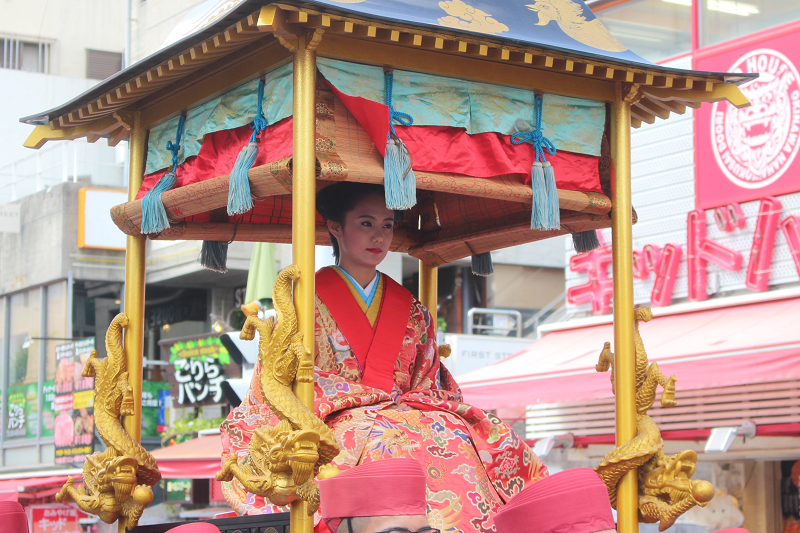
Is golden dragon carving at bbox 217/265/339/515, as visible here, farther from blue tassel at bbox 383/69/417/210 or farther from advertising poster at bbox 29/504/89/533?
advertising poster at bbox 29/504/89/533

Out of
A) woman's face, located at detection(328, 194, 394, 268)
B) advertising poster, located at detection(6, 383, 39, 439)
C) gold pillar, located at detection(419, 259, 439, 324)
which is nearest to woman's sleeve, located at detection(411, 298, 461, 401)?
woman's face, located at detection(328, 194, 394, 268)

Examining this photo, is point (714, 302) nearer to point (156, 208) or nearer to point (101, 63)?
point (156, 208)

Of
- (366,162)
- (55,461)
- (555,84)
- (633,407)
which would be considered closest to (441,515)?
(633,407)

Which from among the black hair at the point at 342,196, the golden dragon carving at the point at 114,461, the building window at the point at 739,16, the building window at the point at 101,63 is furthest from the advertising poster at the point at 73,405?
the black hair at the point at 342,196

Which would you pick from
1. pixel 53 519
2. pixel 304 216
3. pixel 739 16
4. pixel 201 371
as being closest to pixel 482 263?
pixel 304 216

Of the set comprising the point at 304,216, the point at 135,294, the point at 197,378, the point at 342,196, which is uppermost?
the point at 342,196

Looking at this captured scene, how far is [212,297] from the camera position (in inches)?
829

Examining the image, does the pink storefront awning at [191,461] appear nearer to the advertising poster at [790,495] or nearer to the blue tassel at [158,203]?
the advertising poster at [790,495]

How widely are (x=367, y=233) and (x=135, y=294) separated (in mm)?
1140

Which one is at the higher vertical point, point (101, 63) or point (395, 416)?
point (101, 63)

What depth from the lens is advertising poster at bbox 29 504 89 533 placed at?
11.4 m

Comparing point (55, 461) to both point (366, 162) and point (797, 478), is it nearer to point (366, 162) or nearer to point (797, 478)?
point (797, 478)

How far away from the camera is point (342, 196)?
15.0ft

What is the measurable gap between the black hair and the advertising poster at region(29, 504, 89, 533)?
821 cm
